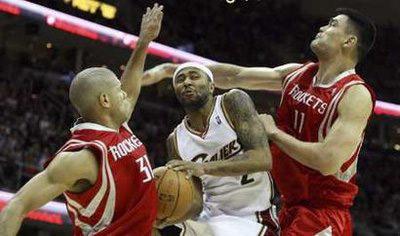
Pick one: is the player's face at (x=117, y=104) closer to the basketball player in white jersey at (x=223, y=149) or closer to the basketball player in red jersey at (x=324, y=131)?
the basketball player in white jersey at (x=223, y=149)

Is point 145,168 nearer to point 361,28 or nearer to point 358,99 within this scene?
point 358,99

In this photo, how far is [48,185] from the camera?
265 centimetres

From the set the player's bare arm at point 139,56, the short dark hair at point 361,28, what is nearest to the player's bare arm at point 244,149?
the player's bare arm at point 139,56

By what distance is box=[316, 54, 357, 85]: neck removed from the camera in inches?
140

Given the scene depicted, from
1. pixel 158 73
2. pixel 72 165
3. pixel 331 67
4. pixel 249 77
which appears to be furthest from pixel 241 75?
pixel 72 165

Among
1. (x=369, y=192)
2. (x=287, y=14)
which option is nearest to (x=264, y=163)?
(x=369, y=192)

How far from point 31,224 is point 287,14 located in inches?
303

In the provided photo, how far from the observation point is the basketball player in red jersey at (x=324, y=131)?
3.31 m

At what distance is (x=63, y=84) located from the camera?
10695 millimetres

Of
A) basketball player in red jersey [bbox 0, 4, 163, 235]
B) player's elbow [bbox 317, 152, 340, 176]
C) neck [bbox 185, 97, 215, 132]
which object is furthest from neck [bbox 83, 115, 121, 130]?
player's elbow [bbox 317, 152, 340, 176]

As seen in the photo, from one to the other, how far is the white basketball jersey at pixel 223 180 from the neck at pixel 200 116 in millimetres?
27

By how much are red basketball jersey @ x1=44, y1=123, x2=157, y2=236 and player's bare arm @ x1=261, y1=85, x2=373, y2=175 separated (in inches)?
27.8

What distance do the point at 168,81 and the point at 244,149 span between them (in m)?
7.93

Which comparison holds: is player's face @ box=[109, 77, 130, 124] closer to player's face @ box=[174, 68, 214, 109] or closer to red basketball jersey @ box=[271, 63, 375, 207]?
player's face @ box=[174, 68, 214, 109]
